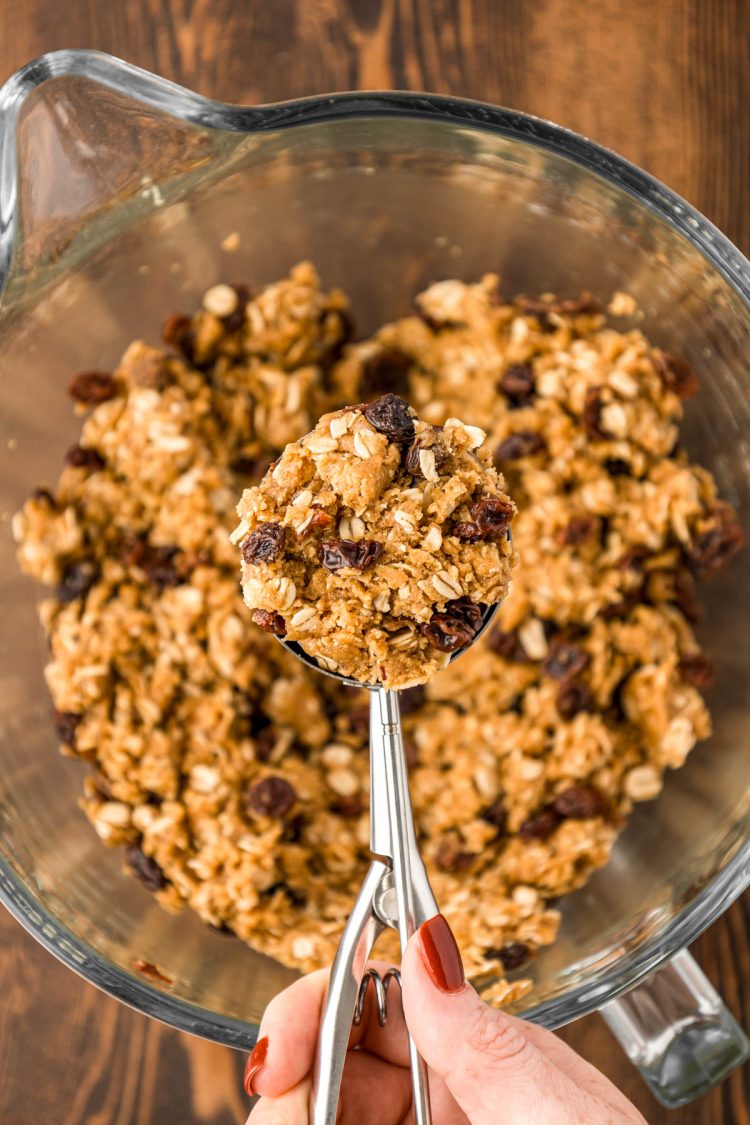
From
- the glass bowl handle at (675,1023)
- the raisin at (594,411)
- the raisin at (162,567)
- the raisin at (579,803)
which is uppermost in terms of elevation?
the raisin at (162,567)

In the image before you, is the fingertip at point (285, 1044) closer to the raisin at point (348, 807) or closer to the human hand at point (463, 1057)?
the human hand at point (463, 1057)

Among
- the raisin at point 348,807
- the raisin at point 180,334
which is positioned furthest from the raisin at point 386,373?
the raisin at point 348,807

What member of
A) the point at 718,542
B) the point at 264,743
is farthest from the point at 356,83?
the point at 264,743

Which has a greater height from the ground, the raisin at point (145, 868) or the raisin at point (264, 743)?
the raisin at point (264, 743)

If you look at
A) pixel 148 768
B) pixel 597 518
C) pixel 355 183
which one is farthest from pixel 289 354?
pixel 148 768

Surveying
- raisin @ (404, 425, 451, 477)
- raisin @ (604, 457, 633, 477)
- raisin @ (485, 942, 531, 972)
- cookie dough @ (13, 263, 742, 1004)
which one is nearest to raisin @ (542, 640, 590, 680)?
cookie dough @ (13, 263, 742, 1004)

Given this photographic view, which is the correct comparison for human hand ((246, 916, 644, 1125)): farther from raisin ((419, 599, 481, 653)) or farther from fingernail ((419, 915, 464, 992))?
raisin ((419, 599, 481, 653))

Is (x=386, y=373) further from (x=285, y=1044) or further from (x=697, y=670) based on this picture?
(x=285, y=1044)
